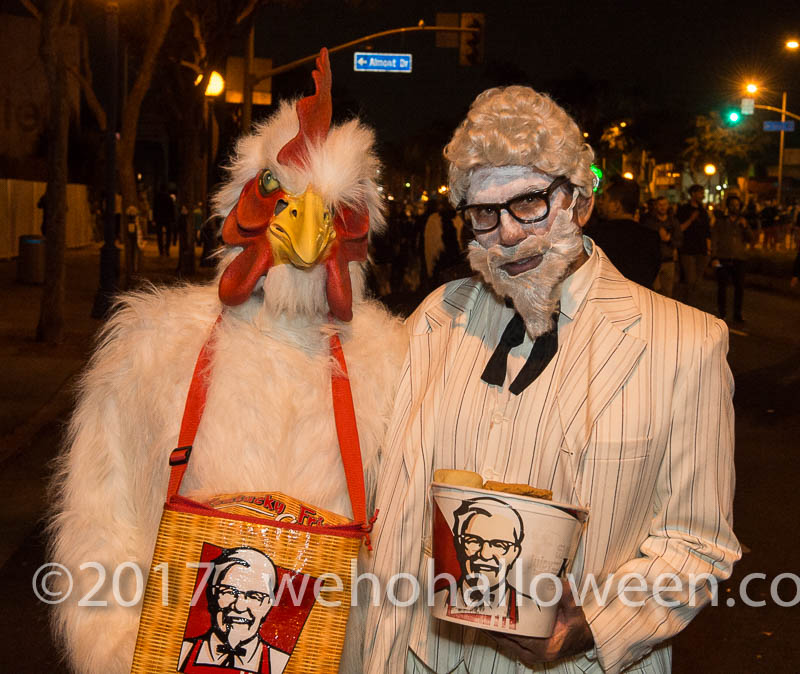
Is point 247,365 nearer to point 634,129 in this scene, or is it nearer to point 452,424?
point 452,424

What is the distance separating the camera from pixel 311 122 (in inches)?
103

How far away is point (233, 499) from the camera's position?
2271mm

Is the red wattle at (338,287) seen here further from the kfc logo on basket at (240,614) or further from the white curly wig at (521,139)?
the kfc logo on basket at (240,614)

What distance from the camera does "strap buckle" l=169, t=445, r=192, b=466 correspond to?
238 cm

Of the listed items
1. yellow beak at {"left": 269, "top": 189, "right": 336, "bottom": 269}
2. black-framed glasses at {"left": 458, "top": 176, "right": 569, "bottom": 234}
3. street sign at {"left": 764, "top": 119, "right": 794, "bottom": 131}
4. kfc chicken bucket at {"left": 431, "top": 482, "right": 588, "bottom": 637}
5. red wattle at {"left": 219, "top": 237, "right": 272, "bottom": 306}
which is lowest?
kfc chicken bucket at {"left": 431, "top": 482, "right": 588, "bottom": 637}

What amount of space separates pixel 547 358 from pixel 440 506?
1.82ft

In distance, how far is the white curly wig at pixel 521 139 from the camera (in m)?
2.27

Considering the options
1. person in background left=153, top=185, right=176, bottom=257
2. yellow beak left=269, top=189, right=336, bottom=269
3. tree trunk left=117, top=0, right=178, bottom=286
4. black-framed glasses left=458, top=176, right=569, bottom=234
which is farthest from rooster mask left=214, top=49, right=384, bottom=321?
person in background left=153, top=185, right=176, bottom=257

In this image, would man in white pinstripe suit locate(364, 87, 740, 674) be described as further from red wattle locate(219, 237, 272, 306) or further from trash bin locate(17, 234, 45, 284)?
trash bin locate(17, 234, 45, 284)

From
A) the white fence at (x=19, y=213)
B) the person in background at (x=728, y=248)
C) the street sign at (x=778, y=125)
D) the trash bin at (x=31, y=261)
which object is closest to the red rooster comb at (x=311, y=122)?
the person in background at (x=728, y=248)

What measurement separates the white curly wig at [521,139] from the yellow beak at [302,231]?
37cm

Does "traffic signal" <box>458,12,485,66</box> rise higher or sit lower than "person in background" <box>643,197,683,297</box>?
higher

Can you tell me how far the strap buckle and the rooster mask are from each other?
1.37ft

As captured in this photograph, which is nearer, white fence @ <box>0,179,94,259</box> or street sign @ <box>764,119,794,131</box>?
white fence @ <box>0,179,94,259</box>
